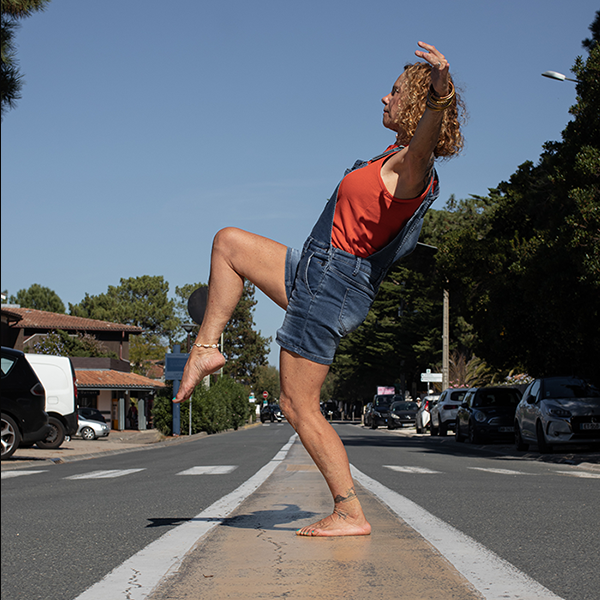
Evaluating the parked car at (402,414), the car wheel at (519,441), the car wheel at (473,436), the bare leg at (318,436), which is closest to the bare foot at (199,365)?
the bare leg at (318,436)

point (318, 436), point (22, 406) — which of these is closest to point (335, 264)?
point (318, 436)

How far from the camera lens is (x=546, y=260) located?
55.6ft

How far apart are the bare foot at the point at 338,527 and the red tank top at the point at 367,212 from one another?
1.08 metres

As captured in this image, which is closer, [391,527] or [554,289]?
[391,527]

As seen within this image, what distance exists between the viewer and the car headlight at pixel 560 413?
610 inches

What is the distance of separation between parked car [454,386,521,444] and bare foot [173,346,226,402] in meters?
19.0

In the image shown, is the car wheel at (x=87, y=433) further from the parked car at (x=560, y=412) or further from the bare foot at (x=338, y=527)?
the bare foot at (x=338, y=527)

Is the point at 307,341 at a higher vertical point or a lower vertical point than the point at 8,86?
lower

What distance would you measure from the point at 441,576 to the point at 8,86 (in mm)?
2211

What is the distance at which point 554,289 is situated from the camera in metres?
16.7

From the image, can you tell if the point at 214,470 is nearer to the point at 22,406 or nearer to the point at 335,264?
the point at 22,406

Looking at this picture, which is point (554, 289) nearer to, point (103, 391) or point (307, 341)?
point (307, 341)

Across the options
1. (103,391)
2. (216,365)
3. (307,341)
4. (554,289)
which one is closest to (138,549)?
(216,365)

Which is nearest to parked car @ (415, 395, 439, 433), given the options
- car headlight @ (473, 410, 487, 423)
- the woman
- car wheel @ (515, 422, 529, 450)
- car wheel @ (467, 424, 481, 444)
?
car wheel @ (467, 424, 481, 444)
